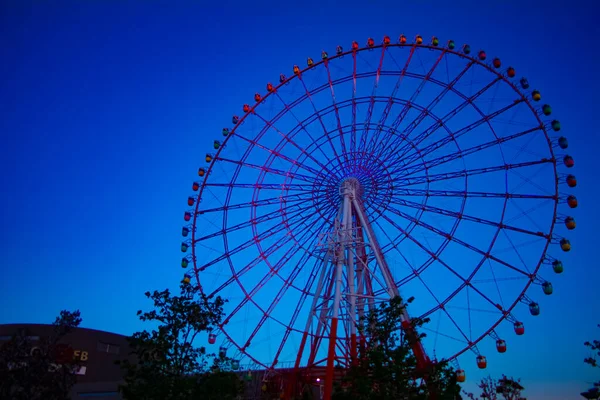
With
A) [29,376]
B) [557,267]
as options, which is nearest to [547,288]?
[557,267]

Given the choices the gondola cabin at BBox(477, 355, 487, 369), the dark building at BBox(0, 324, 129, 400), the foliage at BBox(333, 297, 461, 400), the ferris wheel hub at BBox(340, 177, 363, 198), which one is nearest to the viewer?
the foliage at BBox(333, 297, 461, 400)

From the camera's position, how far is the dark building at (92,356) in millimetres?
27906

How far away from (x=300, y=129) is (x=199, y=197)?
7061 mm

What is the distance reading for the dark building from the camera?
27.9 meters

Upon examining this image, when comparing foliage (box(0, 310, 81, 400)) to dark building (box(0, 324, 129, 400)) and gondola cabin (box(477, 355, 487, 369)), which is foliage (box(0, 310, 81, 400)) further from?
gondola cabin (box(477, 355, 487, 369))

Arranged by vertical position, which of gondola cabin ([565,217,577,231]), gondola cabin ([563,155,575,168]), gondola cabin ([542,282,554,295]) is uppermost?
gondola cabin ([563,155,575,168])

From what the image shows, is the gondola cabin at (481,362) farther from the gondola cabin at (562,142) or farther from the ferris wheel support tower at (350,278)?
the gondola cabin at (562,142)

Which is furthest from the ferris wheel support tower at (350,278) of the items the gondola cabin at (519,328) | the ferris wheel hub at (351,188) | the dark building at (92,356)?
the dark building at (92,356)

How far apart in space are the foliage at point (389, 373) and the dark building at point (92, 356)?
1786 cm

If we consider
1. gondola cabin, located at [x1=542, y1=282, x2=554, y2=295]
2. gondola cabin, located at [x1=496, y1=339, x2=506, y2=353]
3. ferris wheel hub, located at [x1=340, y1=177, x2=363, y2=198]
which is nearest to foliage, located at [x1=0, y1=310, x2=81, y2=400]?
ferris wheel hub, located at [x1=340, y1=177, x2=363, y2=198]

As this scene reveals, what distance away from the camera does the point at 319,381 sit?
2222cm

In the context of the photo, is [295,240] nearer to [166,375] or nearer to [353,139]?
[353,139]

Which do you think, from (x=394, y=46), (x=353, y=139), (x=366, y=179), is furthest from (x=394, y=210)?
(x=394, y=46)

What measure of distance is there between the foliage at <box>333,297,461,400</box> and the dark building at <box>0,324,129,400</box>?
703 inches
